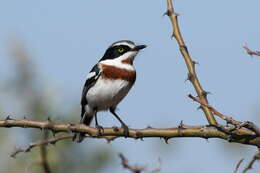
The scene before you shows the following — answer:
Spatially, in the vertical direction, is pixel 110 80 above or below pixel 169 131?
below

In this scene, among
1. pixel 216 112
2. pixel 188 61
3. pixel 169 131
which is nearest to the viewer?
pixel 216 112

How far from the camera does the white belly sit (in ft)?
22.3

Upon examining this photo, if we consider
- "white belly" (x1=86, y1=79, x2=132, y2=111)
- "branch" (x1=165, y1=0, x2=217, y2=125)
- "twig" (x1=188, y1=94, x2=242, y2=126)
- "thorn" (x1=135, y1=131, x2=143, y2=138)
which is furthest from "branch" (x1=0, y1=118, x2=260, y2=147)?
"white belly" (x1=86, y1=79, x2=132, y2=111)

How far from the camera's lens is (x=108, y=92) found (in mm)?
6812

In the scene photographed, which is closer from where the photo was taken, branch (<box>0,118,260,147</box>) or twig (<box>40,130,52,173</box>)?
twig (<box>40,130,52,173</box>)

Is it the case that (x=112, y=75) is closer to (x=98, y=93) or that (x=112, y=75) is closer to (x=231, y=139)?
(x=98, y=93)

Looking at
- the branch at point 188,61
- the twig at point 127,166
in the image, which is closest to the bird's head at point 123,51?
the branch at point 188,61

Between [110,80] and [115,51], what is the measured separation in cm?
63

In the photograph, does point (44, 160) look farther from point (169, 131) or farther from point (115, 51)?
point (115, 51)

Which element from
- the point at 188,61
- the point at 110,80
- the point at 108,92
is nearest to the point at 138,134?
the point at 188,61

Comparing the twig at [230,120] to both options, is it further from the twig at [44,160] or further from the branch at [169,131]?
the twig at [44,160]

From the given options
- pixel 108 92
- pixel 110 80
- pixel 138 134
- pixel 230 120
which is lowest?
pixel 108 92

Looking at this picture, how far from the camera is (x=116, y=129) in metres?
3.67

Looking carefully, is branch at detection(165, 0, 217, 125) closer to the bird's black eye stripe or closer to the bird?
the bird
